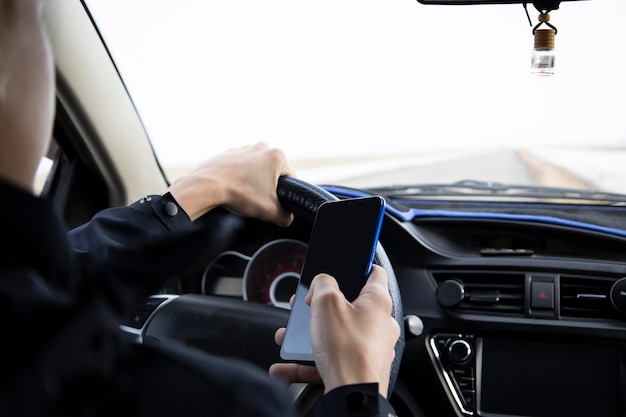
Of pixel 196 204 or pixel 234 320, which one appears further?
pixel 234 320

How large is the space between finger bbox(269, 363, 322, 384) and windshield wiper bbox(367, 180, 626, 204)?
1183 mm

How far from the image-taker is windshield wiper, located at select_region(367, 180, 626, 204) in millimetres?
2668

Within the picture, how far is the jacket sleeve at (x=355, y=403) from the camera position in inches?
45.7

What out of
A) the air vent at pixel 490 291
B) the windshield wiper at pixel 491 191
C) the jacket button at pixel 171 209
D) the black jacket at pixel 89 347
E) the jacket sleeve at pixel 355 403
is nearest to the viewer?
the black jacket at pixel 89 347

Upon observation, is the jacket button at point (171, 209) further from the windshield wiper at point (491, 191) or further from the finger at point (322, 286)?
the windshield wiper at point (491, 191)

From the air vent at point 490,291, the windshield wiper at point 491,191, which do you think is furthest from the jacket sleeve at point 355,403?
the windshield wiper at point 491,191

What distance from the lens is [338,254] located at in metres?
1.64

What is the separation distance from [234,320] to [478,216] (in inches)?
32.8

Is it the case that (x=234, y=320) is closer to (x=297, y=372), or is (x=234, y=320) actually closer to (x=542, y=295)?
(x=297, y=372)

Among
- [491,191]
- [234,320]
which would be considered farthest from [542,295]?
[234,320]

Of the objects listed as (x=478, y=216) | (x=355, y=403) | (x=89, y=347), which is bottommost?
(x=478, y=216)

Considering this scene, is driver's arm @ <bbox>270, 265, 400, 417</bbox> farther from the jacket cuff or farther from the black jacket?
the jacket cuff

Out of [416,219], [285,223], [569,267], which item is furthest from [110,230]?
[569,267]

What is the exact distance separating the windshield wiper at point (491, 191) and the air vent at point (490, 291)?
0.39 metres
